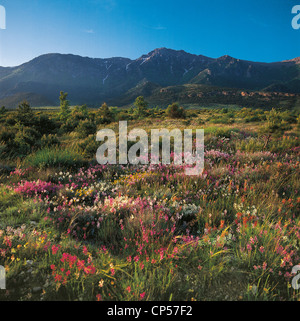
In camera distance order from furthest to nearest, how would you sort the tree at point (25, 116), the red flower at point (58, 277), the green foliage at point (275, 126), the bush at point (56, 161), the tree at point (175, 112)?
the tree at point (175, 112) < the tree at point (25, 116) < the green foliage at point (275, 126) < the bush at point (56, 161) < the red flower at point (58, 277)

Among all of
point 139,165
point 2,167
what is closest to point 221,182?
point 139,165

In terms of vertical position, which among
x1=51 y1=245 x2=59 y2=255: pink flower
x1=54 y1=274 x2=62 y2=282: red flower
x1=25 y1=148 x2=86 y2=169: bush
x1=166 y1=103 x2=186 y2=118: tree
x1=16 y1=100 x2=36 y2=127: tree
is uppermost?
x1=166 y1=103 x2=186 y2=118: tree

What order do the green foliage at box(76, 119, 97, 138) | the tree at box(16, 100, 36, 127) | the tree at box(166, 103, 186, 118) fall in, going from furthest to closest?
1. the tree at box(166, 103, 186, 118)
2. the tree at box(16, 100, 36, 127)
3. the green foliage at box(76, 119, 97, 138)

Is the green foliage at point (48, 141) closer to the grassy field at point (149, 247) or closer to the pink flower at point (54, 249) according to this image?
the grassy field at point (149, 247)

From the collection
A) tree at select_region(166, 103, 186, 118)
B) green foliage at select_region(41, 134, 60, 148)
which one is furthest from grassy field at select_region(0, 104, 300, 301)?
tree at select_region(166, 103, 186, 118)

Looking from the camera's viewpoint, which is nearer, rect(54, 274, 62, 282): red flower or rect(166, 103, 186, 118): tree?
rect(54, 274, 62, 282): red flower

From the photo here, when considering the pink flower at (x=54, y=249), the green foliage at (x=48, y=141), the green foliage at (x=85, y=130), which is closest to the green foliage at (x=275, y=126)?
the pink flower at (x=54, y=249)

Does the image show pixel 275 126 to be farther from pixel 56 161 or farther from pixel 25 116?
pixel 25 116

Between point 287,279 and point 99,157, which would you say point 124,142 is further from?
point 287,279

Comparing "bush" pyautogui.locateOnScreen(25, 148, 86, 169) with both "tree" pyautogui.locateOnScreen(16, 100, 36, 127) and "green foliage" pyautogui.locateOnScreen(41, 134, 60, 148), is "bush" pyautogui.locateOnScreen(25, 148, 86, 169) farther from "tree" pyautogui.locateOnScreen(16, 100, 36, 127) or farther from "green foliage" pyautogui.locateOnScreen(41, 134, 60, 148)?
"tree" pyautogui.locateOnScreen(16, 100, 36, 127)

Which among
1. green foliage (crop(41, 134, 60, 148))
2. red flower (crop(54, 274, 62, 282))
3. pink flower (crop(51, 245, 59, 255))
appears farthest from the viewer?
green foliage (crop(41, 134, 60, 148))

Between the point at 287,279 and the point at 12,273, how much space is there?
2.84 metres
